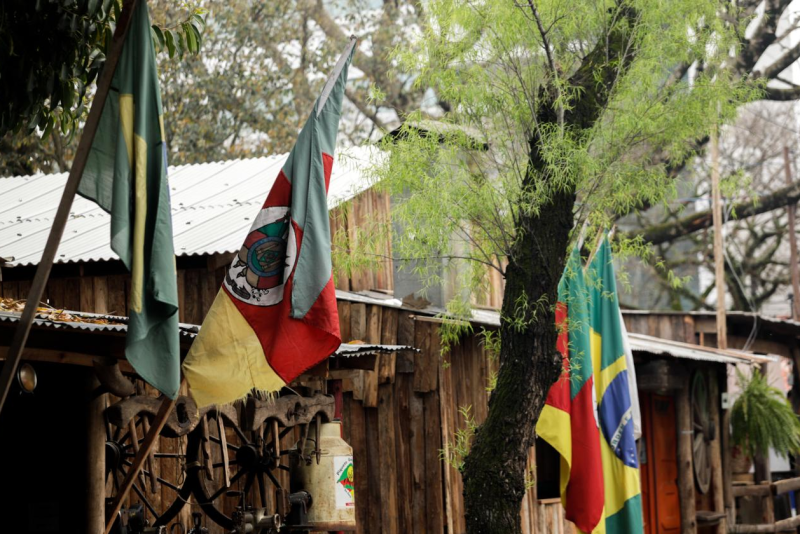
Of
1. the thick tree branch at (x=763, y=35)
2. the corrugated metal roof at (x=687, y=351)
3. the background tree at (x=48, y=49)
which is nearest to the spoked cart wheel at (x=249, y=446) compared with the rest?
the background tree at (x=48, y=49)

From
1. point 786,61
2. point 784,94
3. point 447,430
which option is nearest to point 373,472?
point 447,430

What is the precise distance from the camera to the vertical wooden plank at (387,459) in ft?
38.1

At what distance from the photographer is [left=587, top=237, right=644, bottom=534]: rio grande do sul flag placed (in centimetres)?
1109

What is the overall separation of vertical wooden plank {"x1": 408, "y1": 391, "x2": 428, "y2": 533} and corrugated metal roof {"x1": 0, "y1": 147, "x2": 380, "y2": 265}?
2.51 m

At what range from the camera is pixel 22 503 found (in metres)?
7.75

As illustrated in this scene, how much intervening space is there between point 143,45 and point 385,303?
276 inches

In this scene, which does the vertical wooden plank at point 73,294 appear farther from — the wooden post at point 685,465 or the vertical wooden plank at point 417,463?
the wooden post at point 685,465

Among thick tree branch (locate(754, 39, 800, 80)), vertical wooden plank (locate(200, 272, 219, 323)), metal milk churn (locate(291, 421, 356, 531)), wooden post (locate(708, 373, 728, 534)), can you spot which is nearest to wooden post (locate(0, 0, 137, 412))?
metal milk churn (locate(291, 421, 356, 531))

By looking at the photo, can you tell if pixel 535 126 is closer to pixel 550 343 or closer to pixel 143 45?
pixel 550 343

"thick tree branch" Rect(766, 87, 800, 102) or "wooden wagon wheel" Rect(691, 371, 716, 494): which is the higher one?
"thick tree branch" Rect(766, 87, 800, 102)

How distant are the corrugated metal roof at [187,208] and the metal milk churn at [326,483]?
254 centimetres

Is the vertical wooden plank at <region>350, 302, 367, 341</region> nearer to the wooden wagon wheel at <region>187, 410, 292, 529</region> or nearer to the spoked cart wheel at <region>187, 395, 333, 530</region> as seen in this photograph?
the spoked cart wheel at <region>187, 395, 333, 530</region>

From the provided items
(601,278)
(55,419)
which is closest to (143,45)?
(55,419)

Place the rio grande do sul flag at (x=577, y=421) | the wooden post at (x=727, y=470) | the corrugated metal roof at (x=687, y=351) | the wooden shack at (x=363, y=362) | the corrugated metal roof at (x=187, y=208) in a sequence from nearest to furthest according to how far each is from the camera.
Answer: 1. the wooden shack at (x=363, y=362)
2. the rio grande do sul flag at (x=577, y=421)
3. the corrugated metal roof at (x=187, y=208)
4. the corrugated metal roof at (x=687, y=351)
5. the wooden post at (x=727, y=470)
